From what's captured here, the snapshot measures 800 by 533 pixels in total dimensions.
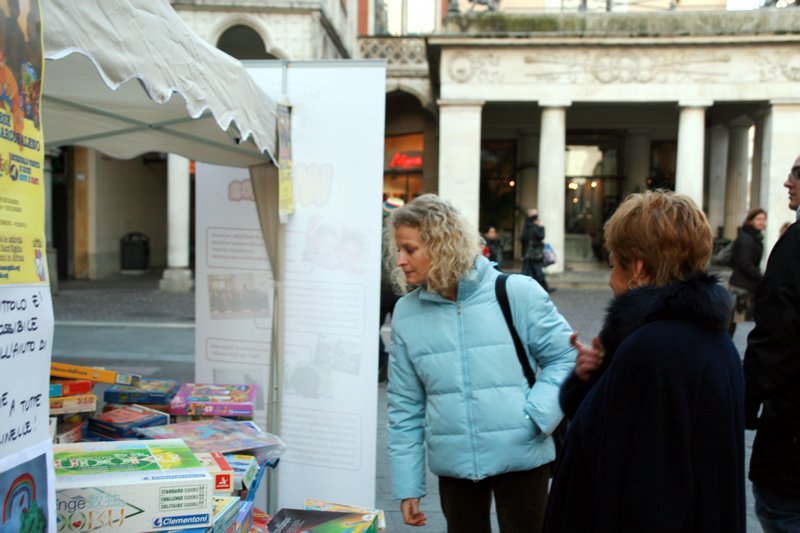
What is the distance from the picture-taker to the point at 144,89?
2.66m

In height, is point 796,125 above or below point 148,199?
above

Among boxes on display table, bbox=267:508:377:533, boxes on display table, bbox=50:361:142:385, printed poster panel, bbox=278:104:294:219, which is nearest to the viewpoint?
boxes on display table, bbox=267:508:377:533

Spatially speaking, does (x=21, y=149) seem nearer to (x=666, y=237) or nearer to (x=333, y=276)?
(x=666, y=237)

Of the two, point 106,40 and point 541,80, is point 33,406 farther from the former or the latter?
point 541,80

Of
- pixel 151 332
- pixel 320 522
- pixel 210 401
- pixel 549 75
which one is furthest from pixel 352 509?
pixel 549 75

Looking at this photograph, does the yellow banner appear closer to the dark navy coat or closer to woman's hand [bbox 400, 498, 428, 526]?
the dark navy coat

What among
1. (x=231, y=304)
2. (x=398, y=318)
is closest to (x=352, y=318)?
(x=231, y=304)

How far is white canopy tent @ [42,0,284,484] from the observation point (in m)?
2.26

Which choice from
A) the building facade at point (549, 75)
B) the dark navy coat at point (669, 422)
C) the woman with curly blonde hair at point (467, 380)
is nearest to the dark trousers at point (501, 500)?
the woman with curly blonde hair at point (467, 380)

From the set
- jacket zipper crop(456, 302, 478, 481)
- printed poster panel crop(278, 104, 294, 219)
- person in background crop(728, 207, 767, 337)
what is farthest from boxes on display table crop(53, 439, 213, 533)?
person in background crop(728, 207, 767, 337)

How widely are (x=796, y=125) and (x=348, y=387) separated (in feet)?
55.9

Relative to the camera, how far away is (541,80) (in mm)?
17875

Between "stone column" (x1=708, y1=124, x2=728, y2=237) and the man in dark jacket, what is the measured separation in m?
22.2

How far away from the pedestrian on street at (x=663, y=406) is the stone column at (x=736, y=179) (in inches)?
894
